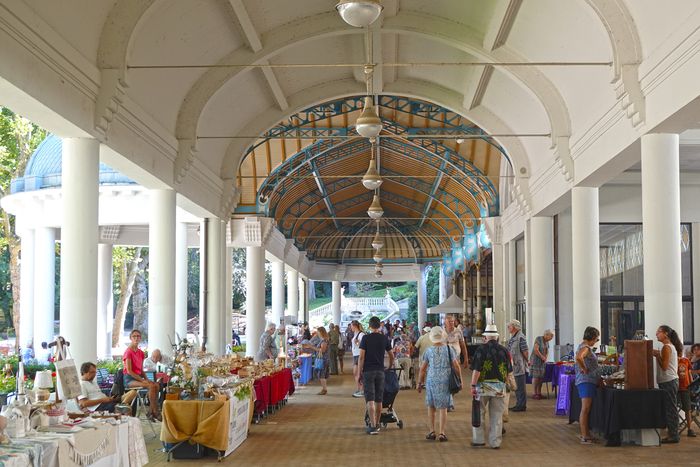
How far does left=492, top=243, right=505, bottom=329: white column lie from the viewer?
77.7 ft

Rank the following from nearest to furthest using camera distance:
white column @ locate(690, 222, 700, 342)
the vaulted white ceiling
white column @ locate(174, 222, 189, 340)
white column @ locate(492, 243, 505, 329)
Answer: the vaulted white ceiling
white column @ locate(690, 222, 700, 342)
white column @ locate(174, 222, 189, 340)
white column @ locate(492, 243, 505, 329)

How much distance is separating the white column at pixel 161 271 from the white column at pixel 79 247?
3486 mm

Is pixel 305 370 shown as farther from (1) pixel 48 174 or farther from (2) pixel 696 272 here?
(2) pixel 696 272

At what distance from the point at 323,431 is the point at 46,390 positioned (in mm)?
5350

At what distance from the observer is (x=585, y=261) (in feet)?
45.9

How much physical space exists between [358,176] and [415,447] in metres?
10.2

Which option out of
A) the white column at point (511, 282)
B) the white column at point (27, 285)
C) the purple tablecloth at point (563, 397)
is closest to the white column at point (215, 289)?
the white column at point (27, 285)

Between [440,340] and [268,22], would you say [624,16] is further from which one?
[268,22]

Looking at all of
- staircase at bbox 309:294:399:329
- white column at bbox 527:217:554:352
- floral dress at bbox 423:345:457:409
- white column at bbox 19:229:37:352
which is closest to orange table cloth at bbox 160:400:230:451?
floral dress at bbox 423:345:457:409

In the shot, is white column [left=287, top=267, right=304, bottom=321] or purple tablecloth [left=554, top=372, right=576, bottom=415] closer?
purple tablecloth [left=554, top=372, right=576, bottom=415]

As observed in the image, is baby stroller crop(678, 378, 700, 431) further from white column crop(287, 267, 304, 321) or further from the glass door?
white column crop(287, 267, 304, 321)

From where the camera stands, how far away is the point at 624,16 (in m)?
10.1

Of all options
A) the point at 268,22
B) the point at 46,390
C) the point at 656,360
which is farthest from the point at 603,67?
the point at 46,390

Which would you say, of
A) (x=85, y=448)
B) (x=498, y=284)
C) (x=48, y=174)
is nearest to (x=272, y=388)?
(x=85, y=448)
